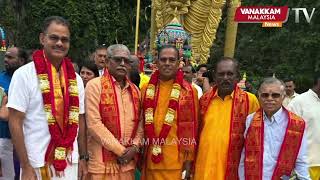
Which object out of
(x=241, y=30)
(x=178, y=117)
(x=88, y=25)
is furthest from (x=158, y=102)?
(x=241, y=30)

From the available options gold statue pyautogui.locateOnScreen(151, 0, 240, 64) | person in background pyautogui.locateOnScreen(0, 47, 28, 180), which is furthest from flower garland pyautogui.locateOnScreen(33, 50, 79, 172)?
gold statue pyautogui.locateOnScreen(151, 0, 240, 64)

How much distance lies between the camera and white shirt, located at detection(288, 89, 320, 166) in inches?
186

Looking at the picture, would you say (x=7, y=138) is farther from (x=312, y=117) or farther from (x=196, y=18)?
(x=196, y=18)

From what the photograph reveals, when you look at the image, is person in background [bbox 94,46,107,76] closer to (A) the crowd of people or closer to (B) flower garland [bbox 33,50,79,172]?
(A) the crowd of people

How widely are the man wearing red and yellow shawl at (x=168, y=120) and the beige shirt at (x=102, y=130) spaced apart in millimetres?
168

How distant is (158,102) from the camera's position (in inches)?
169

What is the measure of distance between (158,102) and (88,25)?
450 inches

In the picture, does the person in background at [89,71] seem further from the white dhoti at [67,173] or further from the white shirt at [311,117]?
the white shirt at [311,117]

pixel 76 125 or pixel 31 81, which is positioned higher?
pixel 31 81

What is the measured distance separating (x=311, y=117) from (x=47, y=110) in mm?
2697

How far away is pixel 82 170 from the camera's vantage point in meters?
4.04

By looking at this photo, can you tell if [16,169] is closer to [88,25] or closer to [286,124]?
[286,124]

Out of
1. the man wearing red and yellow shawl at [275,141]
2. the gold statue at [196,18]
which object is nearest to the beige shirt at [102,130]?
the man wearing red and yellow shawl at [275,141]

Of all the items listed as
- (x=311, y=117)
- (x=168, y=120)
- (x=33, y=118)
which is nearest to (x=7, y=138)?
(x=33, y=118)
